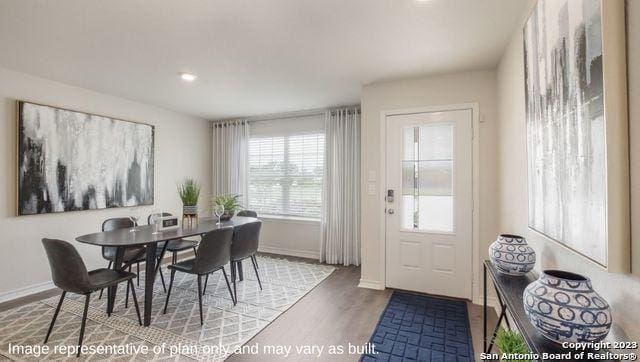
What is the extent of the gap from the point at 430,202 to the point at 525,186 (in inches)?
50.1

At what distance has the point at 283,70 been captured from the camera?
307 centimetres

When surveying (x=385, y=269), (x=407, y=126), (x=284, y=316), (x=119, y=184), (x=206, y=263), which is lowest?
(x=284, y=316)

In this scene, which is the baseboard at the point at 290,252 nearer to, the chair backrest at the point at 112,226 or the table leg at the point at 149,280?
the chair backrest at the point at 112,226

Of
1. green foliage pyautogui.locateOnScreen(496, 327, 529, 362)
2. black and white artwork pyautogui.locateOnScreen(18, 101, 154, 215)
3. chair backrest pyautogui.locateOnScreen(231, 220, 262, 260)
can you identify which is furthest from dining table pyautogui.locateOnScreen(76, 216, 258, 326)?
green foliage pyautogui.locateOnScreen(496, 327, 529, 362)

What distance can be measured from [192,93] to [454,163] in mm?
3429

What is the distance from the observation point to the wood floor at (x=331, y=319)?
229 cm

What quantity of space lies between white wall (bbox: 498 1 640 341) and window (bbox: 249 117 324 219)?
2.79 meters

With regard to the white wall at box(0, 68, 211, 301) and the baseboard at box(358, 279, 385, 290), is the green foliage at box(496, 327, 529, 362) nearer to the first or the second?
the baseboard at box(358, 279, 385, 290)

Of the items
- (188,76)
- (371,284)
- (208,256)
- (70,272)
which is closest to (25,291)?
(70,272)

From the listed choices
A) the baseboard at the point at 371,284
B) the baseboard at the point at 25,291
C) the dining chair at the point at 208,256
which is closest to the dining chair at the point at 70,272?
the dining chair at the point at 208,256

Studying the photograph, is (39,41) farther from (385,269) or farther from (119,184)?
(385,269)

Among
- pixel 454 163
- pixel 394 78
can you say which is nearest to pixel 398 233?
pixel 454 163

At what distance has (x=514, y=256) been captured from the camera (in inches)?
65.5

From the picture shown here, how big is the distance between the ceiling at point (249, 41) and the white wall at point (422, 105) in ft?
0.59
